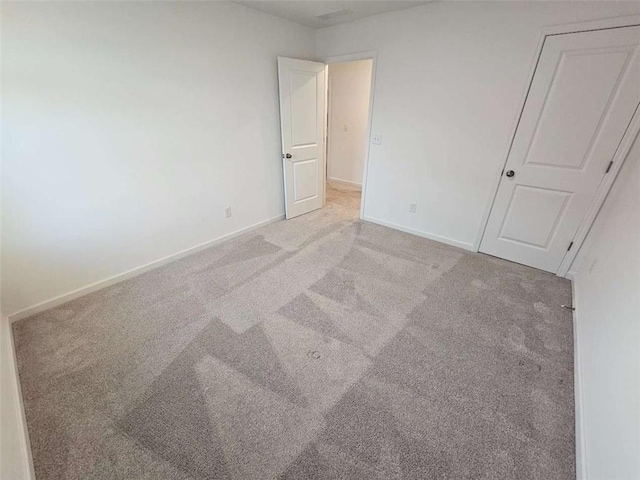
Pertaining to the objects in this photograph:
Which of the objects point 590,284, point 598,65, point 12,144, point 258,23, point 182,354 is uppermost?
point 258,23

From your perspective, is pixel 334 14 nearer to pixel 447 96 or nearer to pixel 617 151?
pixel 447 96

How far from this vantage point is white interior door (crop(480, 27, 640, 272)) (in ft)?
6.77

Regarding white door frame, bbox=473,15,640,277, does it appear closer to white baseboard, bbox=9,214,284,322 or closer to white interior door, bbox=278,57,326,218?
white interior door, bbox=278,57,326,218

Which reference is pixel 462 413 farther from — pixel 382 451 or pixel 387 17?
pixel 387 17

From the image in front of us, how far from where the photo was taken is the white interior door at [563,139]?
2.06 meters

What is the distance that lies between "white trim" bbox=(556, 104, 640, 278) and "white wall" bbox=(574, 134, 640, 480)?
44 millimetres

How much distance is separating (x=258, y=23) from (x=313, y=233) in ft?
7.64

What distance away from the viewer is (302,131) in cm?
363

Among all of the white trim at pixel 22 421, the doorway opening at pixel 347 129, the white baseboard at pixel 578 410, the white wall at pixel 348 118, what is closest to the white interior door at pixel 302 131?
the doorway opening at pixel 347 129

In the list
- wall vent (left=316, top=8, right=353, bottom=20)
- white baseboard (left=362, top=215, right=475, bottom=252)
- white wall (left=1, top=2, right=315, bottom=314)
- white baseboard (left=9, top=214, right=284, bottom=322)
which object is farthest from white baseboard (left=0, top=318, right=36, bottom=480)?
wall vent (left=316, top=8, right=353, bottom=20)

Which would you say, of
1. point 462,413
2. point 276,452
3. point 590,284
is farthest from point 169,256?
point 590,284

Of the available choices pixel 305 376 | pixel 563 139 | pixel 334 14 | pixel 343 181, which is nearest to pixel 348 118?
pixel 343 181

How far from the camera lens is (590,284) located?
2074 mm

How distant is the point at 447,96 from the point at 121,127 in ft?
9.88
